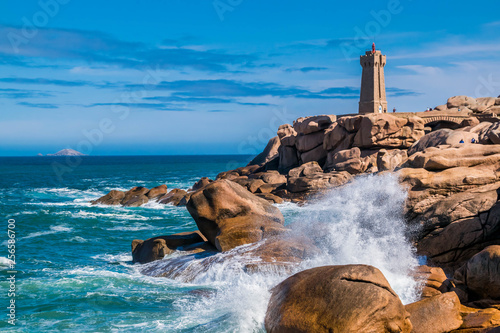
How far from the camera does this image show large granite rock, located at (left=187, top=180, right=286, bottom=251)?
15922 mm

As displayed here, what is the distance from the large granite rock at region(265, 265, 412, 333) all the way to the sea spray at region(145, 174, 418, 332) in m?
1.11

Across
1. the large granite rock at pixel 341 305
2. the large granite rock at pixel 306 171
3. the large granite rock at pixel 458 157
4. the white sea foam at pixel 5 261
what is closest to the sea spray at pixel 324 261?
the large granite rock at pixel 341 305

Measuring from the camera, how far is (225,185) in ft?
56.3

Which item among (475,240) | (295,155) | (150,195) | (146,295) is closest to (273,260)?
(146,295)

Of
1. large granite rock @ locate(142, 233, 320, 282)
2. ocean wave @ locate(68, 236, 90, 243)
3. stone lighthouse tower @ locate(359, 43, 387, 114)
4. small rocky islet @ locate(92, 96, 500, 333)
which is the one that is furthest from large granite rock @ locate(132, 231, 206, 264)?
stone lighthouse tower @ locate(359, 43, 387, 114)

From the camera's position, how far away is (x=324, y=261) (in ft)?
45.0

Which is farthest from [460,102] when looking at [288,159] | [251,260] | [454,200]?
[251,260]

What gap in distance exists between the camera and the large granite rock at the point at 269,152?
58150 mm

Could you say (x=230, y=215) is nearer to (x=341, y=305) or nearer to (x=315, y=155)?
(x=341, y=305)

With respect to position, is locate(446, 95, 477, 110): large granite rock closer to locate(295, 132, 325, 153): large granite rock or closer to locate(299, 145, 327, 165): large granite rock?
locate(295, 132, 325, 153): large granite rock

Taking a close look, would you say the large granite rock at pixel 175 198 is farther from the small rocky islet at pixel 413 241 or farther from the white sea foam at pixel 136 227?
the small rocky islet at pixel 413 241

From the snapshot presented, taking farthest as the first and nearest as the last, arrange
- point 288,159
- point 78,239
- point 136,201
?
point 288,159, point 136,201, point 78,239

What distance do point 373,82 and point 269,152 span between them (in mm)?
15766

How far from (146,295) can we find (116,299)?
78 cm
